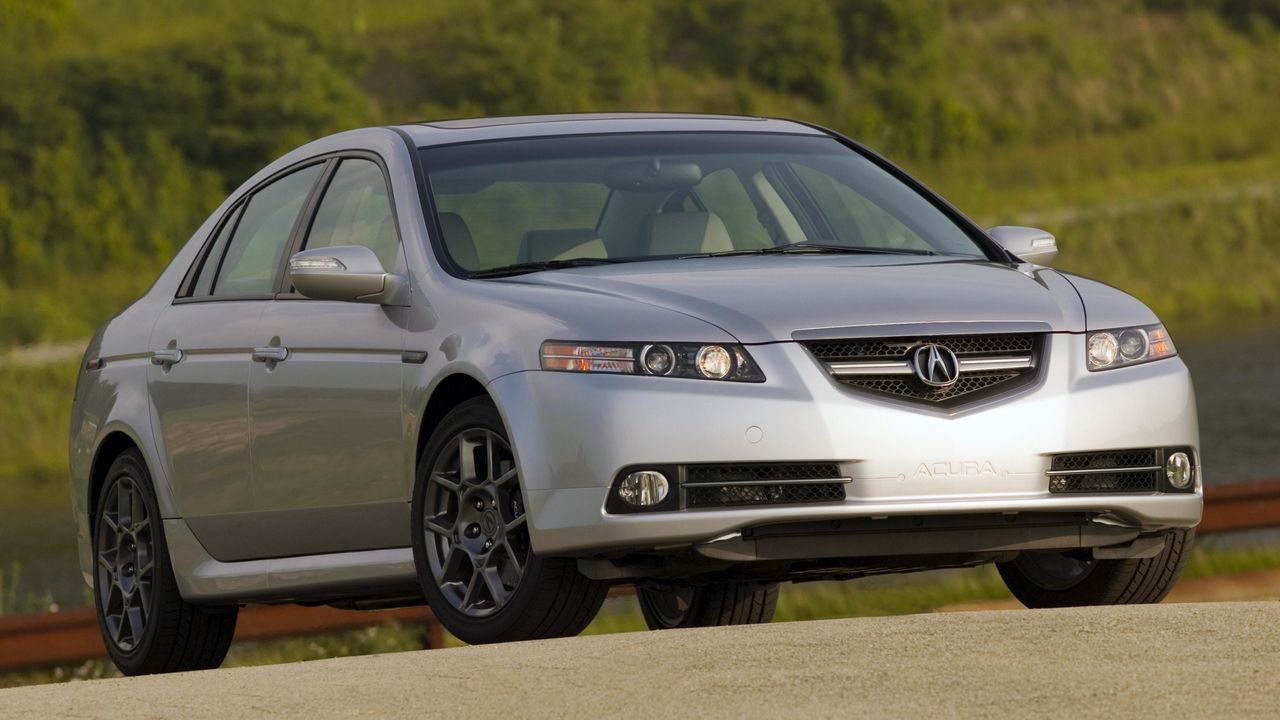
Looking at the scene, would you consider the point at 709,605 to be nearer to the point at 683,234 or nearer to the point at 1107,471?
the point at 683,234

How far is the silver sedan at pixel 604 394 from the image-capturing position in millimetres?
6262

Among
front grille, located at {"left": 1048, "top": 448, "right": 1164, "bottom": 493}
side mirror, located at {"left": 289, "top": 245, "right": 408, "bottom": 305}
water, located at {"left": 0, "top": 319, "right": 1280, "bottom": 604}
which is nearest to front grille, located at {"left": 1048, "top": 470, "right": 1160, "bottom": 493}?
front grille, located at {"left": 1048, "top": 448, "right": 1164, "bottom": 493}

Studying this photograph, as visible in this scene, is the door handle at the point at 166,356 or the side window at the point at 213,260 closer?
the door handle at the point at 166,356

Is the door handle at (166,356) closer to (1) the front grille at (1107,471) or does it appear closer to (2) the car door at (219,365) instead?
(2) the car door at (219,365)

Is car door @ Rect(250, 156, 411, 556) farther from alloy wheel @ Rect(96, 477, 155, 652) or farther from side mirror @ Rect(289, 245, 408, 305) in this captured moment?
alloy wheel @ Rect(96, 477, 155, 652)

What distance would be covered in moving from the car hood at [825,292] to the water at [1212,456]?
19.3ft

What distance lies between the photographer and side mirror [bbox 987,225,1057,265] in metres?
7.65

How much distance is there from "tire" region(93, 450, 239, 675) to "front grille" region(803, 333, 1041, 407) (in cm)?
273

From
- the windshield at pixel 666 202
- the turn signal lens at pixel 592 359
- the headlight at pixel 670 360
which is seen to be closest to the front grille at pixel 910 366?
the headlight at pixel 670 360

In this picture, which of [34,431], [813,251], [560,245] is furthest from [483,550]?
[34,431]

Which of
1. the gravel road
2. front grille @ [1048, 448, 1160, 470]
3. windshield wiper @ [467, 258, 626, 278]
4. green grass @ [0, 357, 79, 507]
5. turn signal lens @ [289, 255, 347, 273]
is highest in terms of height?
A: turn signal lens @ [289, 255, 347, 273]

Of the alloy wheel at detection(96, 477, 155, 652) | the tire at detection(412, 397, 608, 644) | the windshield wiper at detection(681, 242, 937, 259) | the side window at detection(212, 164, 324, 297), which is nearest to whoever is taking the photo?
the tire at detection(412, 397, 608, 644)

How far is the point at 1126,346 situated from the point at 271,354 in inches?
99.0

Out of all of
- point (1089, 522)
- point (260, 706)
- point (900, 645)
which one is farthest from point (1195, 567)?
point (260, 706)
